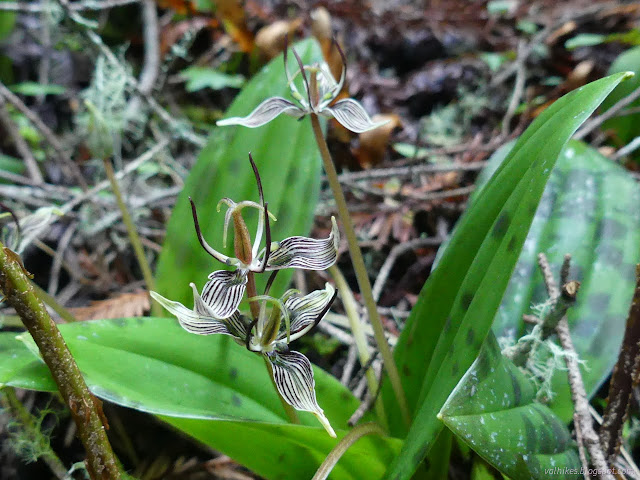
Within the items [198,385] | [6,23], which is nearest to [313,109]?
[198,385]

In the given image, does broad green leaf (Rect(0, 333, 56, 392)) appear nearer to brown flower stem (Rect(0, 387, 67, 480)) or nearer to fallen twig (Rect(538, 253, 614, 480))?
brown flower stem (Rect(0, 387, 67, 480))

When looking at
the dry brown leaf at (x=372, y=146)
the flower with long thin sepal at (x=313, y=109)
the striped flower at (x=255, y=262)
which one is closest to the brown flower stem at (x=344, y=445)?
the striped flower at (x=255, y=262)

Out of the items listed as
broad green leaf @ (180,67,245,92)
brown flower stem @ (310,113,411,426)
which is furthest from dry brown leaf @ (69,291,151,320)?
broad green leaf @ (180,67,245,92)

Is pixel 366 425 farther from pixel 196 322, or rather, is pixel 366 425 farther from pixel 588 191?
pixel 588 191

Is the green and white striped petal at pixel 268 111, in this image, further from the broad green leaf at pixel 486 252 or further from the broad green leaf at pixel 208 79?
the broad green leaf at pixel 208 79

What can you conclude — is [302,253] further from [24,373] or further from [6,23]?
[6,23]

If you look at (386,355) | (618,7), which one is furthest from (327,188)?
(618,7)
